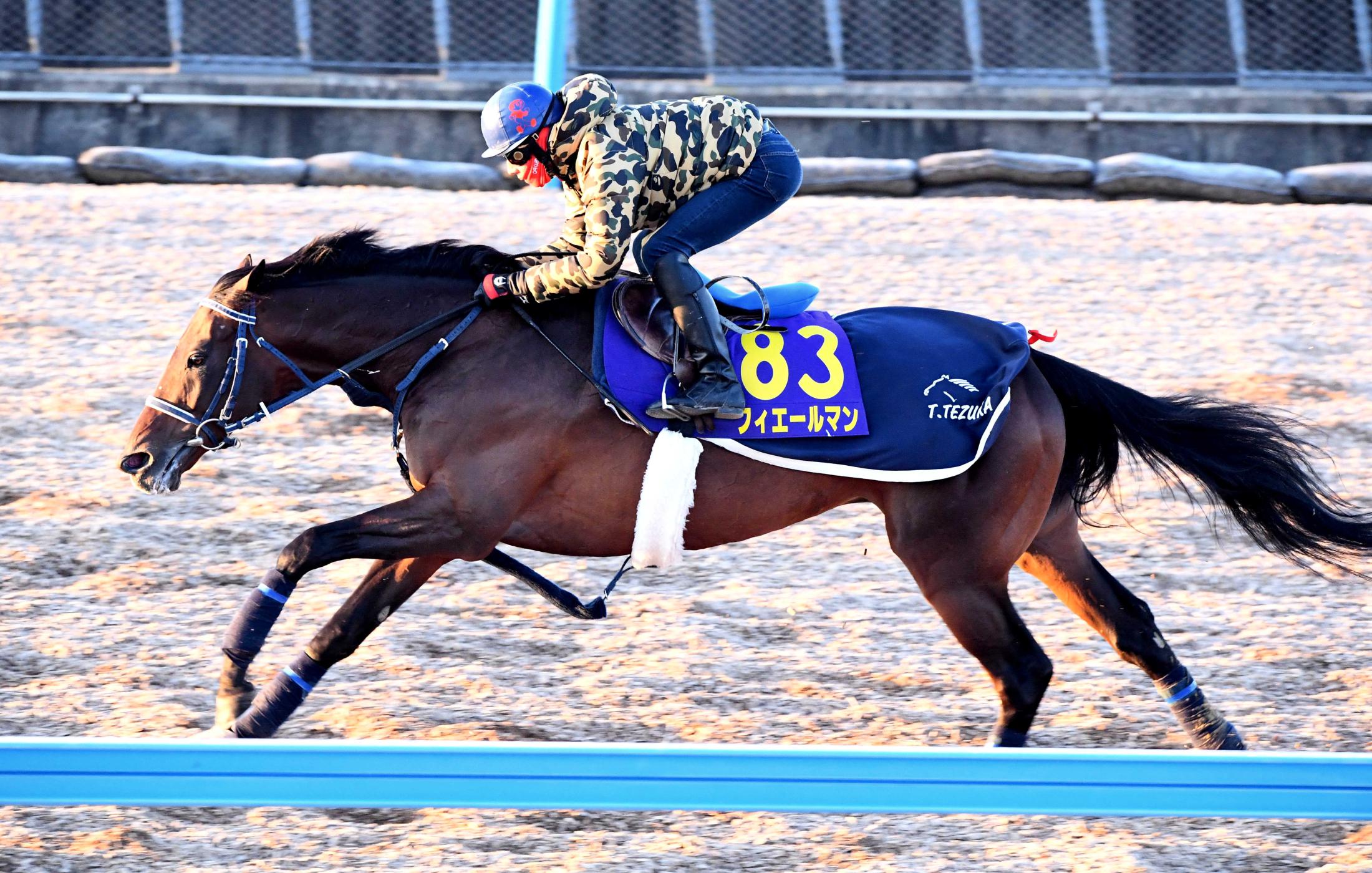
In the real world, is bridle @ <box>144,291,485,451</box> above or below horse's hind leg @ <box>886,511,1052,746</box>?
above

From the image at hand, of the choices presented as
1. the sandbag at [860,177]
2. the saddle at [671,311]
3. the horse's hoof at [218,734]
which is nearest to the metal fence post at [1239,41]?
the sandbag at [860,177]

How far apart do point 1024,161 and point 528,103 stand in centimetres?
728

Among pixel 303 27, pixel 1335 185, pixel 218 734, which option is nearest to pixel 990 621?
A: pixel 218 734

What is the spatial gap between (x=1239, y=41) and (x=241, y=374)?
31.2 feet

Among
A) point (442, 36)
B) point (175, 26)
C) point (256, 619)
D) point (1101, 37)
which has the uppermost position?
point (1101, 37)

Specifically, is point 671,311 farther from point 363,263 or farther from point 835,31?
point 835,31

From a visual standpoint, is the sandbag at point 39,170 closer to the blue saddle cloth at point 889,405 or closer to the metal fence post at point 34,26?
the metal fence post at point 34,26

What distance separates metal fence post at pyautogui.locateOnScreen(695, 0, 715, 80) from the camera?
11.5m

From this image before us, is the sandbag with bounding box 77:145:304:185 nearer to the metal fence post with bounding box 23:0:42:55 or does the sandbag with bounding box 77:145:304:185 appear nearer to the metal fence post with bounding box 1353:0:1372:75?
the metal fence post with bounding box 23:0:42:55

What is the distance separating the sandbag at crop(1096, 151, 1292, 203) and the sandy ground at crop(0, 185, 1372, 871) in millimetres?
1516

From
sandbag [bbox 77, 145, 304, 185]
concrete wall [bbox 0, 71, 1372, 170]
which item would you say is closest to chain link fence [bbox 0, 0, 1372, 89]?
concrete wall [bbox 0, 71, 1372, 170]

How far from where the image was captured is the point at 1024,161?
10.7 meters

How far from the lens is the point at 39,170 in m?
10.4

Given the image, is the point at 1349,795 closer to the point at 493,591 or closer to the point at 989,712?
the point at 989,712
